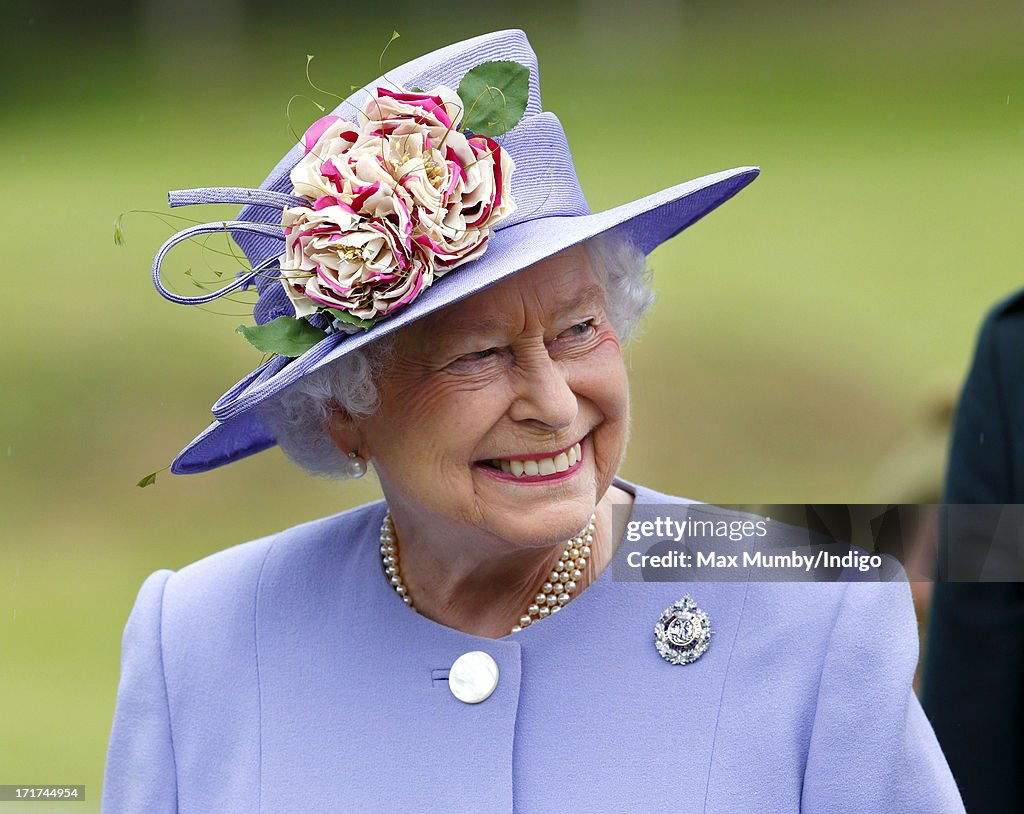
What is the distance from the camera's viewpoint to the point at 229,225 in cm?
185

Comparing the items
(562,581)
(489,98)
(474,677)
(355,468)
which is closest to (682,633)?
(562,581)

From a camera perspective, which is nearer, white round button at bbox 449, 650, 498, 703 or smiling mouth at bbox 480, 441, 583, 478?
smiling mouth at bbox 480, 441, 583, 478

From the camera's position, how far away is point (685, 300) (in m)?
5.80

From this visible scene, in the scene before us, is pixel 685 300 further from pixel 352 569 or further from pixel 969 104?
pixel 352 569

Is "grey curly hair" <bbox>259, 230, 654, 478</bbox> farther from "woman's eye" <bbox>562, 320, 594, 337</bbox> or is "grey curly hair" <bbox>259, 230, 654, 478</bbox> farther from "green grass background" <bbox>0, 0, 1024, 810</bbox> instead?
"green grass background" <bbox>0, 0, 1024, 810</bbox>

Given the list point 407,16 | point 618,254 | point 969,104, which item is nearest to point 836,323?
point 969,104

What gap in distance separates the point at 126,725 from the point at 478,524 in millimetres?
770

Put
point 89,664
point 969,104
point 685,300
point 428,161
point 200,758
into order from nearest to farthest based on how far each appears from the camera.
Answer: point 428,161, point 200,758, point 89,664, point 685,300, point 969,104

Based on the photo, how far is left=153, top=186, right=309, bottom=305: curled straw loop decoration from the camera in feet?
6.02

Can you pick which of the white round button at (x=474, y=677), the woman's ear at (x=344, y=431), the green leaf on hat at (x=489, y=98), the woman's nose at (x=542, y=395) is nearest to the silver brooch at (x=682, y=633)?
the white round button at (x=474, y=677)

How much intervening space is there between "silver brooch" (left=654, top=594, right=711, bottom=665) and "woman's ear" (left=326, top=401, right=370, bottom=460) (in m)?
0.53

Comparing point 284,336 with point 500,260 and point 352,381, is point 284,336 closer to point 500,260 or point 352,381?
point 352,381

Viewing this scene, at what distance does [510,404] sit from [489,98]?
44 cm

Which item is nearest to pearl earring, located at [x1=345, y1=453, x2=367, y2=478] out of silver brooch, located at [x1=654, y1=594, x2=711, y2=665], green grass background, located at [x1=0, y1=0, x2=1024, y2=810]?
silver brooch, located at [x1=654, y1=594, x2=711, y2=665]
